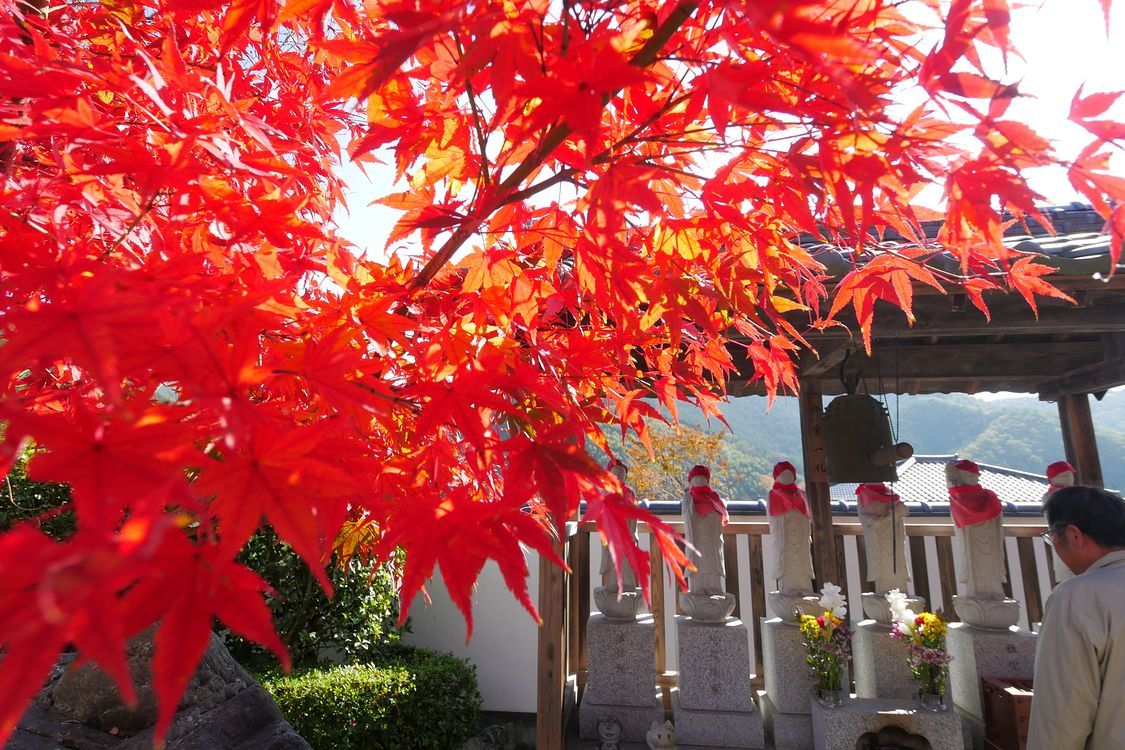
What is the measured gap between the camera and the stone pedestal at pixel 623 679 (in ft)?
15.6

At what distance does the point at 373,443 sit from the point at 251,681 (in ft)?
3.31

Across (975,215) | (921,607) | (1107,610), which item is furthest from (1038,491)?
(975,215)

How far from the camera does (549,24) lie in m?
0.94

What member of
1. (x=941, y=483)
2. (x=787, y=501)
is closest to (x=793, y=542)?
(x=787, y=501)

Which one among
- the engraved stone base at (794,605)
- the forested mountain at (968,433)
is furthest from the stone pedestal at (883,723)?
the forested mountain at (968,433)

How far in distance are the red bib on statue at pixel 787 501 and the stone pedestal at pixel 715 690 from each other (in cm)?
99

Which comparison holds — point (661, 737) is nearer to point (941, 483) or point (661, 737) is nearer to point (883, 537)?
point (883, 537)

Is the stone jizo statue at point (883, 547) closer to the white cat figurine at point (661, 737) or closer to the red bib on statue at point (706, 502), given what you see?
the red bib on statue at point (706, 502)

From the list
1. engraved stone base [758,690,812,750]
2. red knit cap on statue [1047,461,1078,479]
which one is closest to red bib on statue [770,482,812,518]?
engraved stone base [758,690,812,750]

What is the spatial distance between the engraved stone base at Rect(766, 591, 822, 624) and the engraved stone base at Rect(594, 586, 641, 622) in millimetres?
1155

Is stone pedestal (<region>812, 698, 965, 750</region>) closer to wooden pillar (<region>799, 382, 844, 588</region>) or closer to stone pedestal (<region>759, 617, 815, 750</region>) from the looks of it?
stone pedestal (<region>759, 617, 815, 750</region>)

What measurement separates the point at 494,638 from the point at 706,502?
9.60 ft

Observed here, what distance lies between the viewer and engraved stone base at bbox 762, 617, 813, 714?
4.65 meters

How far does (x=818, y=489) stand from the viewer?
5.10 metres
